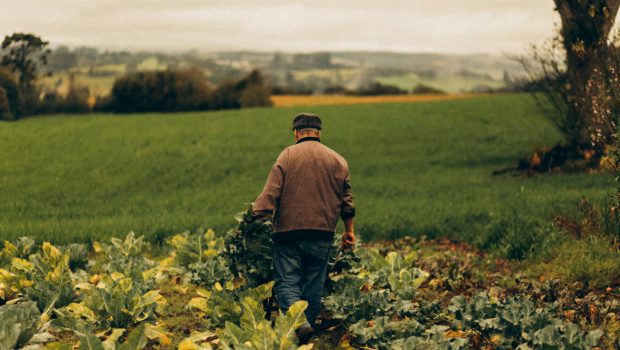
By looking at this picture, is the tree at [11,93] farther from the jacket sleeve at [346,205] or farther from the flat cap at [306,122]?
the jacket sleeve at [346,205]

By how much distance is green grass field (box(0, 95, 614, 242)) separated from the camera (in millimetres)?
12430

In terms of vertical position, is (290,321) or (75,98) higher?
(75,98)

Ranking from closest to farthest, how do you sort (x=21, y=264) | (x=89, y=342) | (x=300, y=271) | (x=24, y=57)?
(x=89, y=342) < (x=300, y=271) < (x=21, y=264) < (x=24, y=57)

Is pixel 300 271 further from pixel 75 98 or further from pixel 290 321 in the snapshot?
pixel 75 98

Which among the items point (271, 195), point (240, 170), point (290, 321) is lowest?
point (240, 170)

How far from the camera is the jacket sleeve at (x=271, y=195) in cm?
622

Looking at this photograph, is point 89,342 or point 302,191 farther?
point 302,191

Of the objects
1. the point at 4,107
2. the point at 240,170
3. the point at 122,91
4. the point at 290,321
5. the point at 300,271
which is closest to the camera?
the point at 290,321

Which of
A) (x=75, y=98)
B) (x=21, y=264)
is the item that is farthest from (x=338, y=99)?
(x=21, y=264)

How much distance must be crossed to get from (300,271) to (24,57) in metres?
21.9

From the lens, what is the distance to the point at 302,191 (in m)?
6.27

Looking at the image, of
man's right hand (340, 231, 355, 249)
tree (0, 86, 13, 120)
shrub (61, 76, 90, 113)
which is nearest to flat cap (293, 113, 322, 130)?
man's right hand (340, 231, 355, 249)

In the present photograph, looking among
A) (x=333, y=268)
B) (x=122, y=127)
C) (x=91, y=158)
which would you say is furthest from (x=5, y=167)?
(x=333, y=268)

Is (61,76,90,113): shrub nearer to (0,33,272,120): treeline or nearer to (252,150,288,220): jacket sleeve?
(0,33,272,120): treeline
